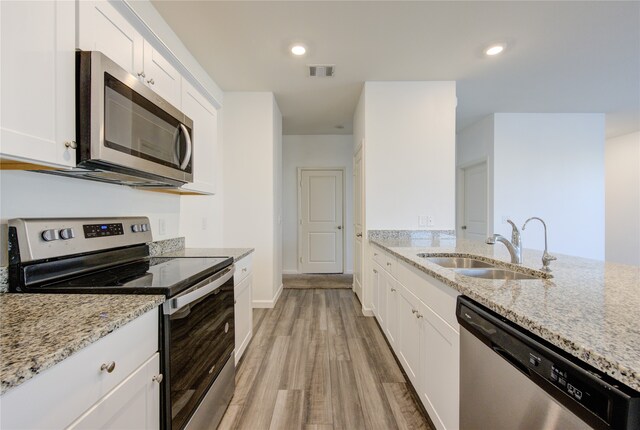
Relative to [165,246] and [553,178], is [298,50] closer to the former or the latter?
[165,246]

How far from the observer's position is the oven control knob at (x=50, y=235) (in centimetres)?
112

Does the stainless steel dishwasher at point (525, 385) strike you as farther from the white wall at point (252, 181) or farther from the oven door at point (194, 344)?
the white wall at point (252, 181)

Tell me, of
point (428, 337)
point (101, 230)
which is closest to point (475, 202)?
point (428, 337)

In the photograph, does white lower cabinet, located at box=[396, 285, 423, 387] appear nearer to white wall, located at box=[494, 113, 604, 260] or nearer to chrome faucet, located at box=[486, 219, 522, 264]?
chrome faucet, located at box=[486, 219, 522, 264]

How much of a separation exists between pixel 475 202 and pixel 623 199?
105 inches

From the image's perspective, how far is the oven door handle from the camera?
3.46ft

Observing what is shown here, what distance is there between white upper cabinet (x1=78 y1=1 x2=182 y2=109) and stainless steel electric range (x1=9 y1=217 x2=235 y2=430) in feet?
2.42

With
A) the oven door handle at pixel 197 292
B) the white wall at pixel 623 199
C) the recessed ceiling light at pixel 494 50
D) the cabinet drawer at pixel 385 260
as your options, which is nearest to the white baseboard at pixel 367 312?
the cabinet drawer at pixel 385 260

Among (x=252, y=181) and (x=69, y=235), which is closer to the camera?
(x=69, y=235)

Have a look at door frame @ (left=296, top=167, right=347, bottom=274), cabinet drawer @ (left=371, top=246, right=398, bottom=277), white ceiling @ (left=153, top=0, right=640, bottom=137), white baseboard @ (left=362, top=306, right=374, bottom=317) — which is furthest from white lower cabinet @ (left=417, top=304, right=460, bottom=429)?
door frame @ (left=296, top=167, right=347, bottom=274)

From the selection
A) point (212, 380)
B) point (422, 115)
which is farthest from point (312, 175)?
point (212, 380)

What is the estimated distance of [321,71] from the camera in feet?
9.47

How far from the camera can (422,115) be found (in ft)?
10.3

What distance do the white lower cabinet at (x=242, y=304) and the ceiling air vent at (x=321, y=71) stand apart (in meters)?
1.95
